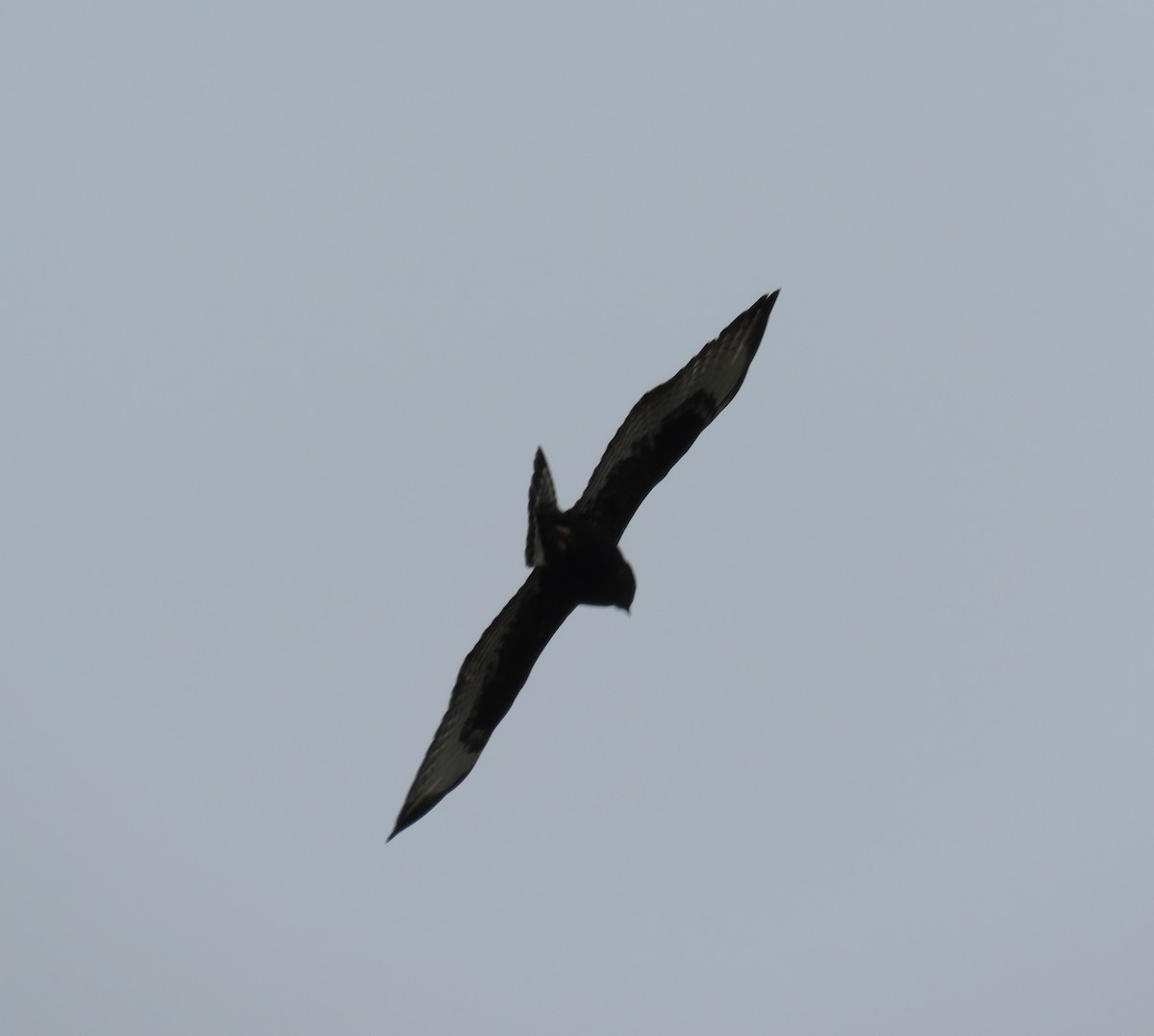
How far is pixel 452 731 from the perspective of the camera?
1180cm

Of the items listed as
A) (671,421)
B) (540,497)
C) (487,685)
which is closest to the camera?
(540,497)

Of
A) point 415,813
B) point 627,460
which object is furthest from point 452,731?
point 627,460

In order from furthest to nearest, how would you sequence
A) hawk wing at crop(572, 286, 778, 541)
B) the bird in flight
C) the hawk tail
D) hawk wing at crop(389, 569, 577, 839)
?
hawk wing at crop(389, 569, 577, 839), hawk wing at crop(572, 286, 778, 541), the bird in flight, the hawk tail

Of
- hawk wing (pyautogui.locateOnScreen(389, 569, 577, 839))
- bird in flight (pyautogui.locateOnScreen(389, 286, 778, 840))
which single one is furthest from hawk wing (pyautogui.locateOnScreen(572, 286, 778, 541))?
hawk wing (pyautogui.locateOnScreen(389, 569, 577, 839))

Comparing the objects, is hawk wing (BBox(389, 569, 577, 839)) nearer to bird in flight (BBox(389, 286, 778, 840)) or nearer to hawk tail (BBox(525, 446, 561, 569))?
bird in flight (BBox(389, 286, 778, 840))

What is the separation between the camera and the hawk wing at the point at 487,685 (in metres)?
11.4

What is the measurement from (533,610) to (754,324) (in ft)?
11.2

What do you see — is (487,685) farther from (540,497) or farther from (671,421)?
(671,421)

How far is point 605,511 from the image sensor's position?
1110 centimetres

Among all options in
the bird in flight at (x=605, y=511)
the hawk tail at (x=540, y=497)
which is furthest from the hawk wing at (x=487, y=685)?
the hawk tail at (x=540, y=497)

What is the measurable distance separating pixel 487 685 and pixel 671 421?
3.15 meters

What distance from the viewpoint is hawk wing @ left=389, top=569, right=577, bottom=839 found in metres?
11.4

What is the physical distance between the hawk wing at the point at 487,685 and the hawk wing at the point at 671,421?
0.94 m

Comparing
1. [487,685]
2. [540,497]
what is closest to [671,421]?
[540,497]
